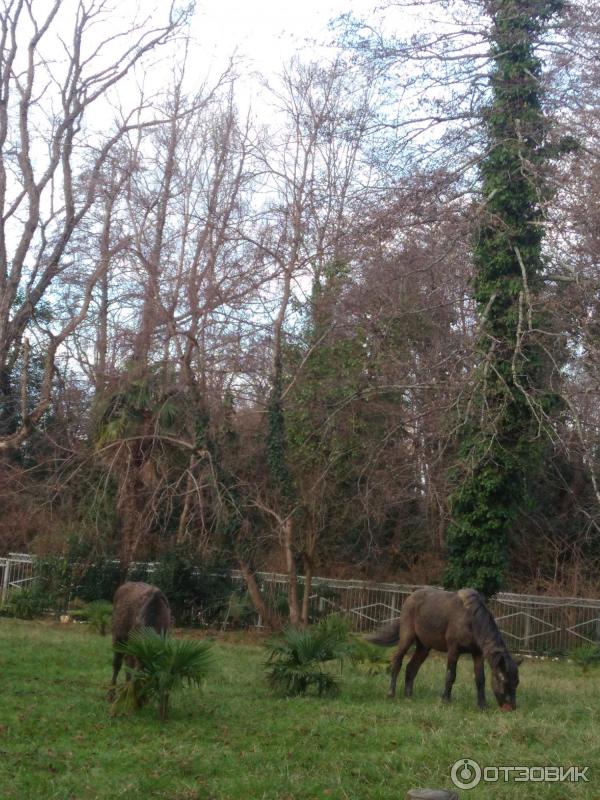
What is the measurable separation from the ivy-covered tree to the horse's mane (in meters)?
4.87

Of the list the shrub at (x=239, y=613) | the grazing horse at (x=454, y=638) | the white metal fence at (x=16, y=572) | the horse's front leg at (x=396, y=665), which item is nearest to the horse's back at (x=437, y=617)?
the grazing horse at (x=454, y=638)

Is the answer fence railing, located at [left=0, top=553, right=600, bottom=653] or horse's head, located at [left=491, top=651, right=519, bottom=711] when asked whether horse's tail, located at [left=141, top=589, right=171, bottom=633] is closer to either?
horse's head, located at [left=491, top=651, right=519, bottom=711]

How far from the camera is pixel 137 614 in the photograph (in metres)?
11.7

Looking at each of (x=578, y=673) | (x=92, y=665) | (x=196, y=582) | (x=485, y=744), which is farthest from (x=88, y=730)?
(x=196, y=582)

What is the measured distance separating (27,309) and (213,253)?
450 cm

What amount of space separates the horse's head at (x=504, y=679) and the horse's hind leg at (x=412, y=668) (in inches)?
57.5

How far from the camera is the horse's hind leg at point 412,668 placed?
1252 centimetres

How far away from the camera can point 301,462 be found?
940 inches

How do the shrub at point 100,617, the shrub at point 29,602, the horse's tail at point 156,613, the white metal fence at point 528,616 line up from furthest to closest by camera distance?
the shrub at point 29,602, the white metal fence at point 528,616, the shrub at point 100,617, the horse's tail at point 156,613

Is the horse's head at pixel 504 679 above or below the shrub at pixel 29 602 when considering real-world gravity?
above

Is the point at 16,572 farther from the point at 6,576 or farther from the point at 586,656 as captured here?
the point at 586,656

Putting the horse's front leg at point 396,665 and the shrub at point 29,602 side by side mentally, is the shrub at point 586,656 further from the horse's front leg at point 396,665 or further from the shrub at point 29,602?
the shrub at point 29,602

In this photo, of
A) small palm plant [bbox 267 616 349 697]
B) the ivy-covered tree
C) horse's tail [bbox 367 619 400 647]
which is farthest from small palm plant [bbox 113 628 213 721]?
the ivy-covered tree

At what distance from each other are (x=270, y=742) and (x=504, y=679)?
12.3ft
